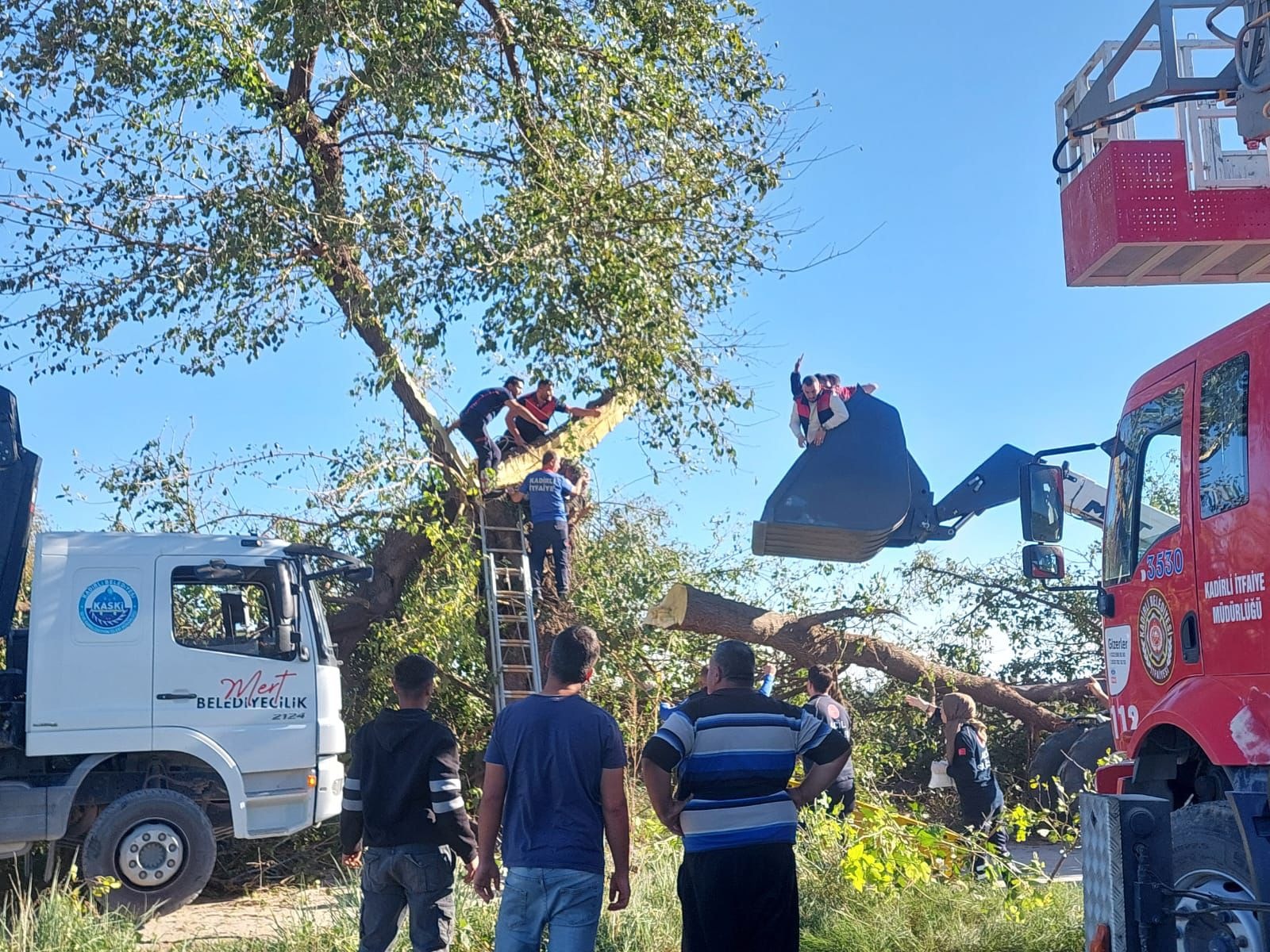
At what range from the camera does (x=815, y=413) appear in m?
8.99

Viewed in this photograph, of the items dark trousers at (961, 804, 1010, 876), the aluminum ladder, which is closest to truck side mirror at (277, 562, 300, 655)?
the aluminum ladder

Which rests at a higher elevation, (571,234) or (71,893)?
(571,234)

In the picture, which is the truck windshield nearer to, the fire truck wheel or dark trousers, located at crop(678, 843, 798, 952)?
dark trousers, located at crop(678, 843, 798, 952)

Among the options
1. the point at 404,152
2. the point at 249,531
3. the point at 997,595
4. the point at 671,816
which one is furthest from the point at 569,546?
the point at 671,816

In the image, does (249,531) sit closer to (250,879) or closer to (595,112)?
(250,879)

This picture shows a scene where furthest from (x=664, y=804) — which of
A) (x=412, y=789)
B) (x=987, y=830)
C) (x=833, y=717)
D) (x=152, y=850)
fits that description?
(x=152, y=850)

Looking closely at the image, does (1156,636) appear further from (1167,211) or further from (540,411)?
(540,411)

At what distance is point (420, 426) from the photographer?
11680 millimetres

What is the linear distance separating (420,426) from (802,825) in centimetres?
547

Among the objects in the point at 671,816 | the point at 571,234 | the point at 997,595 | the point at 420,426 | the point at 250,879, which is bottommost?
the point at 250,879

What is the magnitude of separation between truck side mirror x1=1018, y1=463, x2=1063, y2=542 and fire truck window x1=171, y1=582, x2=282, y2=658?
5.51 m

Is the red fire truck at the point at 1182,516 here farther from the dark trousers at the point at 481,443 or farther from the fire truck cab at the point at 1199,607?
the dark trousers at the point at 481,443

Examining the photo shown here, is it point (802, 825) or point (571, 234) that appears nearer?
point (802, 825)

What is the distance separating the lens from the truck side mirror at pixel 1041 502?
19.0ft
